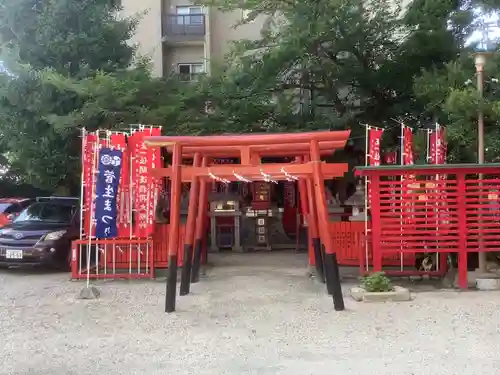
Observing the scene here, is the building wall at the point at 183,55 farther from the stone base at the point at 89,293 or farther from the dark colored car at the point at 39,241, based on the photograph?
the stone base at the point at 89,293

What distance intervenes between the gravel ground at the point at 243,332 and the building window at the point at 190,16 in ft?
46.6

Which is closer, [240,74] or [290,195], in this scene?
[240,74]

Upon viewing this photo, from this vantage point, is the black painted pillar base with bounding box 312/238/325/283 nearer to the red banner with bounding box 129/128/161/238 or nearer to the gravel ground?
the gravel ground

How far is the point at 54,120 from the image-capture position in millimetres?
11852

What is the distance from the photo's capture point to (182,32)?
2162 cm

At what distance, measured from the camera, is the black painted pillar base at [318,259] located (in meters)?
10.5

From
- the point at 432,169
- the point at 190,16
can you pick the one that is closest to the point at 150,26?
the point at 190,16

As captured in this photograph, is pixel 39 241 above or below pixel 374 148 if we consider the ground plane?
below

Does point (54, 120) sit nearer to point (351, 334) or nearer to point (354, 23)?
point (354, 23)

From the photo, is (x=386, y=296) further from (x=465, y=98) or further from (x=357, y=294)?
(x=465, y=98)

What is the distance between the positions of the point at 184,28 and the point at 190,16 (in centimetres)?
55

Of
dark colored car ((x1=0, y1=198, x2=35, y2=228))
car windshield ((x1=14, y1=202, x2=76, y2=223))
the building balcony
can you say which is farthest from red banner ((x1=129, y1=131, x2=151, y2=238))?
the building balcony

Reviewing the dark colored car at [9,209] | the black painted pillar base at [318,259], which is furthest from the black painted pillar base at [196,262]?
the dark colored car at [9,209]

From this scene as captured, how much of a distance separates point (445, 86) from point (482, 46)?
1678mm
